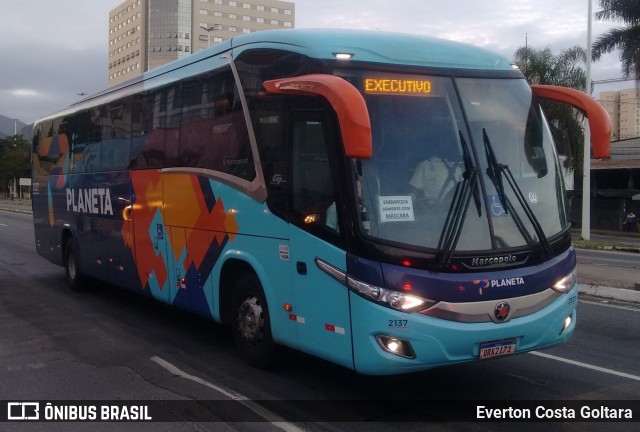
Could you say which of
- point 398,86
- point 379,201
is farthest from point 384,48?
point 379,201

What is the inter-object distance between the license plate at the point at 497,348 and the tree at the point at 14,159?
7917 cm

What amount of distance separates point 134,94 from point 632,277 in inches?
431

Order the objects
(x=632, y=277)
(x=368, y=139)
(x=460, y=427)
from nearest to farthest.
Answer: (x=368, y=139) < (x=460, y=427) < (x=632, y=277)

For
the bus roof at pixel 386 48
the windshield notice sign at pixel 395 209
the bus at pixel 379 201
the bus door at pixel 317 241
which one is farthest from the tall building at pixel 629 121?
the windshield notice sign at pixel 395 209

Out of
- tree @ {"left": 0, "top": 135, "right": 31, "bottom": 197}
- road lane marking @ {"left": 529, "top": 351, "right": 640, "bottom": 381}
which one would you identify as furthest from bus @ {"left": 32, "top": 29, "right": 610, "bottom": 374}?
tree @ {"left": 0, "top": 135, "right": 31, "bottom": 197}

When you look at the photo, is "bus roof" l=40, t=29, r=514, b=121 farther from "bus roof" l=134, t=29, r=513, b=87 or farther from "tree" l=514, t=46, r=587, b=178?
"tree" l=514, t=46, r=587, b=178

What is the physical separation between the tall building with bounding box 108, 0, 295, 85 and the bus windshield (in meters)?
107

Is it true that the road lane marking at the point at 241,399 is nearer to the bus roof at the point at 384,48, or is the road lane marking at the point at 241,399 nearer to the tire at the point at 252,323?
the tire at the point at 252,323

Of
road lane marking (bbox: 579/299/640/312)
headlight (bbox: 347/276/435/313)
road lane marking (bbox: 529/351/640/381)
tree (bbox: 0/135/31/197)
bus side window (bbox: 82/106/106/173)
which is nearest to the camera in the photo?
headlight (bbox: 347/276/435/313)

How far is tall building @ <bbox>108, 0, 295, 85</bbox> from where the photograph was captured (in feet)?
366

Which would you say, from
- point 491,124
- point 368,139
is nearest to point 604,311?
point 491,124

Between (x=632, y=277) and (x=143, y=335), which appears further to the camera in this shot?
(x=632, y=277)

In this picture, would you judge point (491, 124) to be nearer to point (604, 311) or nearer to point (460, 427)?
point (460, 427)

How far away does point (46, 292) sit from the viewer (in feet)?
42.7
